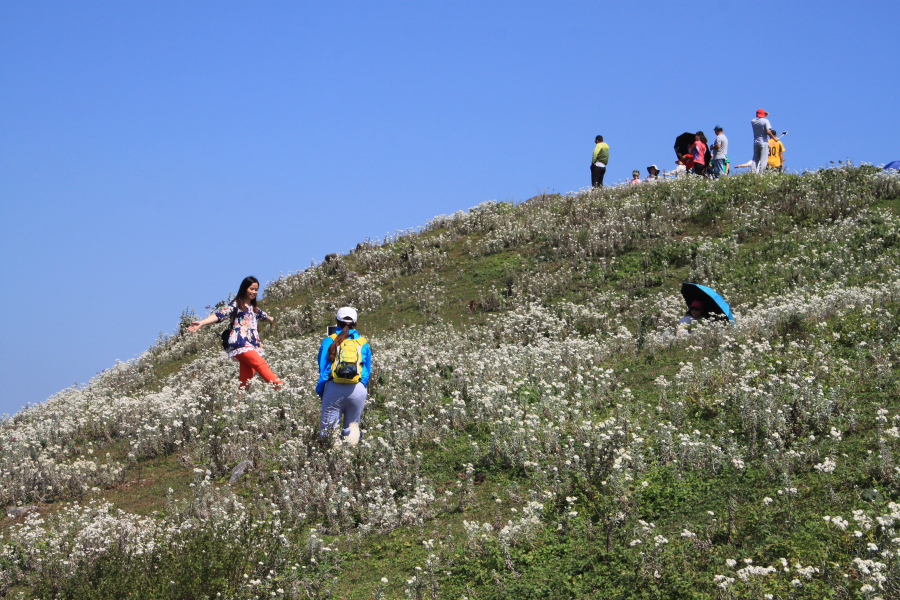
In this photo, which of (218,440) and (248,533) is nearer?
(248,533)

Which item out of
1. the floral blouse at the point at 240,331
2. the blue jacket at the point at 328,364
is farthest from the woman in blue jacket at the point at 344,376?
the floral blouse at the point at 240,331

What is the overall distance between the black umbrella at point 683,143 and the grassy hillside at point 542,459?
10.1 m

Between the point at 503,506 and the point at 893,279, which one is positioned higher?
the point at 893,279

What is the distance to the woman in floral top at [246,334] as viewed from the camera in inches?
518

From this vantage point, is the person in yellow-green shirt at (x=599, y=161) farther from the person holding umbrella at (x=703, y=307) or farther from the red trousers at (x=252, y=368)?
the red trousers at (x=252, y=368)

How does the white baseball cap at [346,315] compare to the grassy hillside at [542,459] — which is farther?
the white baseball cap at [346,315]

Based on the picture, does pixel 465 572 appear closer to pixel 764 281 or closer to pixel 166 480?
pixel 166 480

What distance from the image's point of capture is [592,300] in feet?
58.2

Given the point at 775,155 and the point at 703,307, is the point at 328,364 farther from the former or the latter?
the point at 775,155

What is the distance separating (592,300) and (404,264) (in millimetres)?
7110

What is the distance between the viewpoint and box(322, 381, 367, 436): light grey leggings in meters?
10.3

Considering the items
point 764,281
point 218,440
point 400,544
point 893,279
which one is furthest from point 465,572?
point 764,281

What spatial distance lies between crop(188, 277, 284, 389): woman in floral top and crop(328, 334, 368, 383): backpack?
10.2 feet

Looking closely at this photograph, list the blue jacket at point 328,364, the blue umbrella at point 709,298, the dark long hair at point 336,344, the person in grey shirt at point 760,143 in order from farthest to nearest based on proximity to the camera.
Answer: the person in grey shirt at point 760,143
the blue umbrella at point 709,298
the blue jacket at point 328,364
the dark long hair at point 336,344
